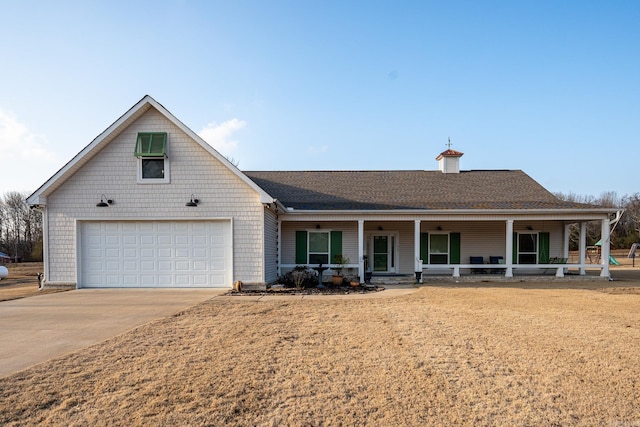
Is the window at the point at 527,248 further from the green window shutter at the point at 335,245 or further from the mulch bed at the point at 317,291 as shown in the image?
the green window shutter at the point at 335,245

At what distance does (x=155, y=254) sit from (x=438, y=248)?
1142cm

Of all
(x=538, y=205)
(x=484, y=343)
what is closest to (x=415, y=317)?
(x=484, y=343)

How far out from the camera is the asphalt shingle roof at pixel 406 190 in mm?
15352

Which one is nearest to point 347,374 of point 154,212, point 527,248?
point 154,212

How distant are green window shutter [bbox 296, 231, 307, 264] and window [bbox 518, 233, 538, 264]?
9.47 metres

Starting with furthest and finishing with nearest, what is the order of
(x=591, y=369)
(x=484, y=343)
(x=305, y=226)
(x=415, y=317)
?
1. (x=305, y=226)
2. (x=415, y=317)
3. (x=484, y=343)
4. (x=591, y=369)

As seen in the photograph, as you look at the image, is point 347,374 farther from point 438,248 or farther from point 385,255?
point 438,248

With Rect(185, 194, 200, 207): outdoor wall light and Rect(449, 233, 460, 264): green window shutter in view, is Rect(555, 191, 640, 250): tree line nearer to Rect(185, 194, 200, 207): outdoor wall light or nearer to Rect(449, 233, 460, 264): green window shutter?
Rect(449, 233, 460, 264): green window shutter

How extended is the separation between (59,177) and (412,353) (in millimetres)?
12657

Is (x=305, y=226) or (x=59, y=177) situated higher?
(x=59, y=177)

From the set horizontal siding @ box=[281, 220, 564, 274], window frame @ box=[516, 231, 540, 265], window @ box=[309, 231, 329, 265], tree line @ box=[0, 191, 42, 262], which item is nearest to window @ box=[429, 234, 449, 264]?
horizontal siding @ box=[281, 220, 564, 274]

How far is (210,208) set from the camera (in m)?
13.1

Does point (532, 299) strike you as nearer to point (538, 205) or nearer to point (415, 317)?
point (415, 317)

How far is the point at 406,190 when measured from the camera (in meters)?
17.3
